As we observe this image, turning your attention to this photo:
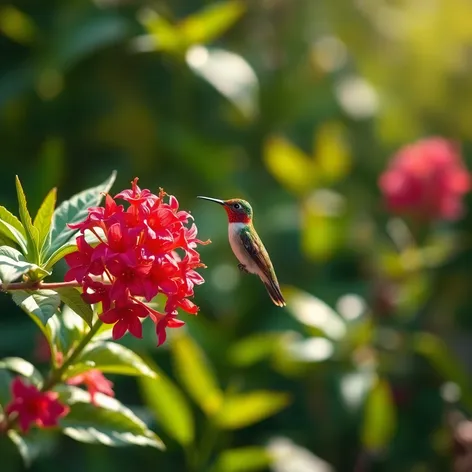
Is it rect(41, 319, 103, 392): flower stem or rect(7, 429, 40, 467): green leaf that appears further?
rect(7, 429, 40, 467): green leaf

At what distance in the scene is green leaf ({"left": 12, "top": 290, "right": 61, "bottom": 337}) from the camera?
824mm

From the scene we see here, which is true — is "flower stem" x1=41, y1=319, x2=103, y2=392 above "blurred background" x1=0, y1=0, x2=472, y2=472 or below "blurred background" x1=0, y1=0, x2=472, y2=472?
above

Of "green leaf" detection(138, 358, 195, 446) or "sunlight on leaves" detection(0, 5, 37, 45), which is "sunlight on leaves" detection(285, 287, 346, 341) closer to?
"green leaf" detection(138, 358, 195, 446)

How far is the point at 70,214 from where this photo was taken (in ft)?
3.41

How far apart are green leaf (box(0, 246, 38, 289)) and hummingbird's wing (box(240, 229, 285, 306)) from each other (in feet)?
0.92

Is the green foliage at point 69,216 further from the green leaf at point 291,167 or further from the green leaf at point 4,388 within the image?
the green leaf at point 291,167

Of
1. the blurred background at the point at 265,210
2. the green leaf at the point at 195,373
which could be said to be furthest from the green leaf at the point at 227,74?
the green leaf at the point at 195,373

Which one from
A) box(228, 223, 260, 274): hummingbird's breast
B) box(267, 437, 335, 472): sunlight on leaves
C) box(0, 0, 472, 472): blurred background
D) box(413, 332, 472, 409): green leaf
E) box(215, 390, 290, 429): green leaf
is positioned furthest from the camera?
box(413, 332, 472, 409): green leaf

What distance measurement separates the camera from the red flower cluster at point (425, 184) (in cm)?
229

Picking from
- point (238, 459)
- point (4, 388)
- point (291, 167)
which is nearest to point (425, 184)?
point (291, 167)

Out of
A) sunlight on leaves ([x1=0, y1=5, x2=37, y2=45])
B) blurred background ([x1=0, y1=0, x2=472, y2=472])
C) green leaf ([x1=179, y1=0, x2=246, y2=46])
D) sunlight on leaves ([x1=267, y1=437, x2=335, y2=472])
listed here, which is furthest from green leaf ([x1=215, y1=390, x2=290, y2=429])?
sunlight on leaves ([x1=0, y1=5, x2=37, y2=45])

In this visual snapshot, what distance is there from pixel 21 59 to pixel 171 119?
455 mm

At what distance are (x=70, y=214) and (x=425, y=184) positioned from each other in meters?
1.44

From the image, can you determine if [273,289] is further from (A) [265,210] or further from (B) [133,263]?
(A) [265,210]
